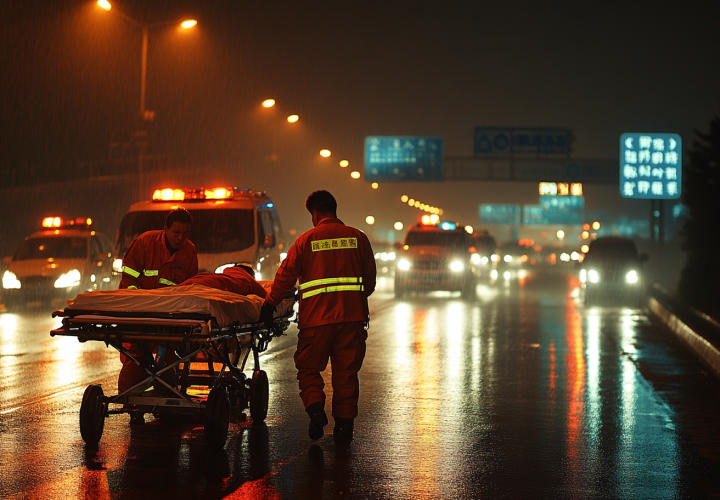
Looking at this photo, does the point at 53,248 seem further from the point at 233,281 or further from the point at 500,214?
the point at 500,214

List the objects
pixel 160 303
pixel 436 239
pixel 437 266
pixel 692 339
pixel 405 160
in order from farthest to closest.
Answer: pixel 405 160, pixel 436 239, pixel 437 266, pixel 692 339, pixel 160 303

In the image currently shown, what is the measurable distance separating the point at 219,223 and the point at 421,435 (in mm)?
8418

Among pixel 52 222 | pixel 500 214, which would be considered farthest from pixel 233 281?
pixel 500 214

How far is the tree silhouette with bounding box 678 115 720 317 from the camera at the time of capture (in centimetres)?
2348

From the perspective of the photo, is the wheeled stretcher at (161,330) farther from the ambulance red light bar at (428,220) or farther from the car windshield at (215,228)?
the ambulance red light bar at (428,220)

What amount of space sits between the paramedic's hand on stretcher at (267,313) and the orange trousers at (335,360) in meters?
0.28

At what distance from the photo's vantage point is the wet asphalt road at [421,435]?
5.90 m

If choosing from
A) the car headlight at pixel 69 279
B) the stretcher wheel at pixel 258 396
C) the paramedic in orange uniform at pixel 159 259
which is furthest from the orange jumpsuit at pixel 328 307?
the car headlight at pixel 69 279

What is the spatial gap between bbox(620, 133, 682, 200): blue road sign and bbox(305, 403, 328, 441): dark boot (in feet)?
114

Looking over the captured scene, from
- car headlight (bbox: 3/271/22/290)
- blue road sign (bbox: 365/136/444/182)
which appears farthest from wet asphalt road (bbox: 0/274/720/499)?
blue road sign (bbox: 365/136/444/182)

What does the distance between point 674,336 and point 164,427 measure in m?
11.4

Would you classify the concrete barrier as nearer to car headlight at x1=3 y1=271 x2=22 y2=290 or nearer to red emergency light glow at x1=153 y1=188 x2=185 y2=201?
red emergency light glow at x1=153 y1=188 x2=185 y2=201

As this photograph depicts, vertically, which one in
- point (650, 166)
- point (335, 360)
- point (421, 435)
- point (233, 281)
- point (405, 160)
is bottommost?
point (421, 435)

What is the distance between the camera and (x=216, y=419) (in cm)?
670
